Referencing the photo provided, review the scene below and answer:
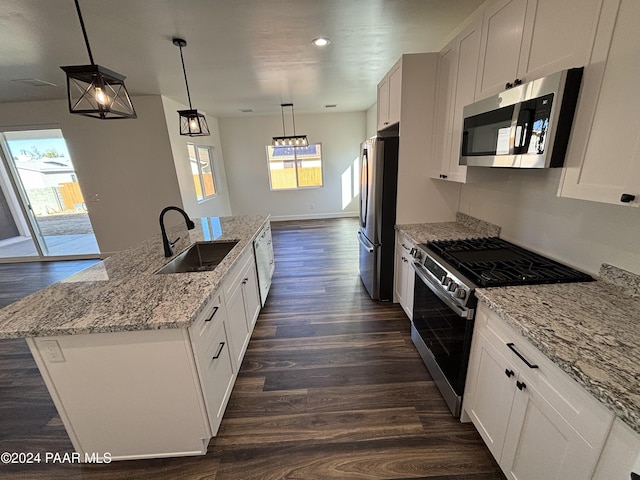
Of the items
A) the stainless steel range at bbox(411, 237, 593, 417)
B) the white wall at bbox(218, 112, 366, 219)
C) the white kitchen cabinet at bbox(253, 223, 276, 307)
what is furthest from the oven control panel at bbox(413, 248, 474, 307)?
the white wall at bbox(218, 112, 366, 219)

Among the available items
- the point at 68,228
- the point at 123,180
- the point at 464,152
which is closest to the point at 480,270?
the point at 464,152

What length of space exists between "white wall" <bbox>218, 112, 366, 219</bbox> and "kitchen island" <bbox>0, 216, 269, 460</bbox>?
18.9 ft

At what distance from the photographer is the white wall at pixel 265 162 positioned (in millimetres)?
6785

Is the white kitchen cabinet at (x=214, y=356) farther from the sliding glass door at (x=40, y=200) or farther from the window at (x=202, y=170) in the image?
the sliding glass door at (x=40, y=200)

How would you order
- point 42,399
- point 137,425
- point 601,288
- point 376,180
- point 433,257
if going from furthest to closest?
point 376,180, point 42,399, point 433,257, point 137,425, point 601,288

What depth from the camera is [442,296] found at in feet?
5.47

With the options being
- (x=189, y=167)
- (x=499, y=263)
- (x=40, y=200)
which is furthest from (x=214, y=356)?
(x=40, y=200)

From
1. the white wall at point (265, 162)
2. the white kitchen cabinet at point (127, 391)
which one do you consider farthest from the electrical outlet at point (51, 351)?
the white wall at point (265, 162)

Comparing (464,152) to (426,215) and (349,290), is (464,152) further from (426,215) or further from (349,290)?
(349,290)

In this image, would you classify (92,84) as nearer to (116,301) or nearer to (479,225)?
(116,301)

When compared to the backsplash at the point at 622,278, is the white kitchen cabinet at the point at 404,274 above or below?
below

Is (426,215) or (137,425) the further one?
(426,215)

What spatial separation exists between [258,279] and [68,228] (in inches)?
262

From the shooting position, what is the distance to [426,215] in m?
2.74
